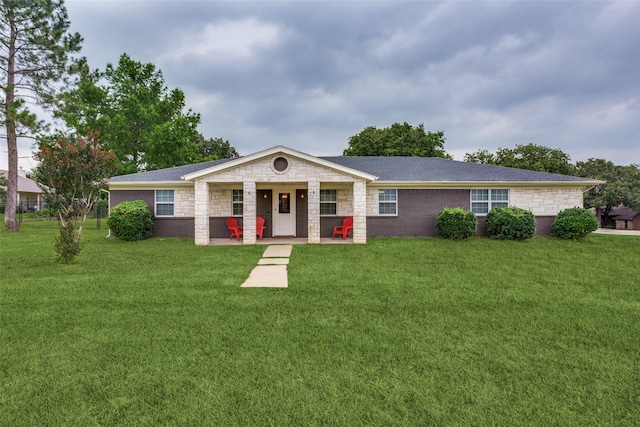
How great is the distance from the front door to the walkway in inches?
138

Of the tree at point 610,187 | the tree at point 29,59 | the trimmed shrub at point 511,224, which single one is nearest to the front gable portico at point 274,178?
the trimmed shrub at point 511,224

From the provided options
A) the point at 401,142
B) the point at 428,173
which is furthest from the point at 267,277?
the point at 401,142

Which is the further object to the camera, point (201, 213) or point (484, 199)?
point (484, 199)

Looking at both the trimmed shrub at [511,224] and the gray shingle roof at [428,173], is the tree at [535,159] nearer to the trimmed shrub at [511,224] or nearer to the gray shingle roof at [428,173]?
the gray shingle roof at [428,173]

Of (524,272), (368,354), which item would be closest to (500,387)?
(368,354)

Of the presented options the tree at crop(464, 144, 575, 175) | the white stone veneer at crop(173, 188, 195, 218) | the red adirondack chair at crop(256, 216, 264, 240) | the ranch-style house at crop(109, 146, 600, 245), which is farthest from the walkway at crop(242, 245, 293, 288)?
the tree at crop(464, 144, 575, 175)

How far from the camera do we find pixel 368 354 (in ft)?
11.0

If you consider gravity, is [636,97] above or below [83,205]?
above

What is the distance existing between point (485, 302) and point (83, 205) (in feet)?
32.7

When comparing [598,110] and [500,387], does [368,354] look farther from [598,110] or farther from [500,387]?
[598,110]

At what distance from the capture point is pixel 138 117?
79.6 ft

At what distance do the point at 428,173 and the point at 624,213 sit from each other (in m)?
45.4

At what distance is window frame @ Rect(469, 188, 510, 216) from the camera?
13711 millimetres

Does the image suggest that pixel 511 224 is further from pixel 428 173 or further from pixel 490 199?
pixel 428 173
